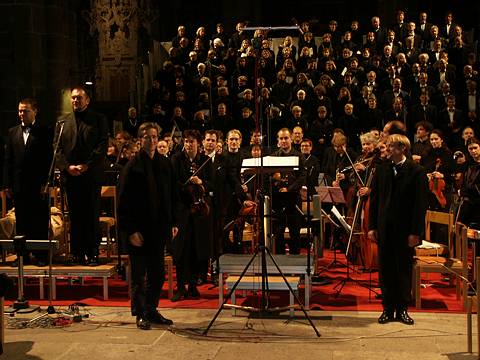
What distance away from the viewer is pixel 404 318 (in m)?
6.61

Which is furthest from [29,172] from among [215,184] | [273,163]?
[273,163]

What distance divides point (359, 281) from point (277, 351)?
316 centimetres

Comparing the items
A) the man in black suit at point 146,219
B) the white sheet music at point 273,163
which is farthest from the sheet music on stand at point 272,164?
the man in black suit at point 146,219

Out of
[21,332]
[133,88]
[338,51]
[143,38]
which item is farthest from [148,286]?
[143,38]

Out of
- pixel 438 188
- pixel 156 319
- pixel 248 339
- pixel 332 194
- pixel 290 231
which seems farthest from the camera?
pixel 438 188

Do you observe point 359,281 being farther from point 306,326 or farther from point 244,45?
point 244,45

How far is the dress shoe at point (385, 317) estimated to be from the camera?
6596 millimetres

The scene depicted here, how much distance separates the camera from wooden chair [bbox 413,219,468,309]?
281 inches

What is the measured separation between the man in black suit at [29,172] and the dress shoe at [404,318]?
3.83 m

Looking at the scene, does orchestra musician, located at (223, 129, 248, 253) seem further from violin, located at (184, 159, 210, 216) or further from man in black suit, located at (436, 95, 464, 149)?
man in black suit, located at (436, 95, 464, 149)

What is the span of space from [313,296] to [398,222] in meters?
1.64

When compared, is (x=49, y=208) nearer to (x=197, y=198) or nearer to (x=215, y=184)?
(x=197, y=198)

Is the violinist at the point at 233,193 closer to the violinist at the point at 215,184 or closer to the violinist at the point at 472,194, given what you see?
the violinist at the point at 215,184

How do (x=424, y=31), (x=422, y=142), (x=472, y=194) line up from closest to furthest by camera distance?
1. (x=472, y=194)
2. (x=422, y=142)
3. (x=424, y=31)
